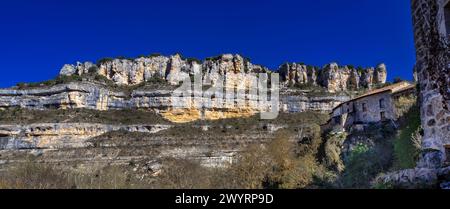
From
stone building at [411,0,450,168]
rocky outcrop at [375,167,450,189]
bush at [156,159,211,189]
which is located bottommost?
bush at [156,159,211,189]

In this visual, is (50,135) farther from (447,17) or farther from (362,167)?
(447,17)

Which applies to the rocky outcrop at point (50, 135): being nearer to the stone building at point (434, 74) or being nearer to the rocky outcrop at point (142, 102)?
the rocky outcrop at point (142, 102)

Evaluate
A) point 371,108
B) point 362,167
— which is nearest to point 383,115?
point 371,108

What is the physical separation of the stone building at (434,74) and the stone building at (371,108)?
24.2 meters

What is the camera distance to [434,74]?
164 inches

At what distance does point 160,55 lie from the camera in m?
85.2

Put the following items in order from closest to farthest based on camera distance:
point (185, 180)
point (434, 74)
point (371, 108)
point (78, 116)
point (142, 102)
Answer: point (434, 74) → point (185, 180) → point (371, 108) → point (78, 116) → point (142, 102)

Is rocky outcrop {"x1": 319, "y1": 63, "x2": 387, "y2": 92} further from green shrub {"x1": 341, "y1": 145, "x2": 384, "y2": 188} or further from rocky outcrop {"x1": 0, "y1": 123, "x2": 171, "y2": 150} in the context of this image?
green shrub {"x1": 341, "y1": 145, "x2": 384, "y2": 188}

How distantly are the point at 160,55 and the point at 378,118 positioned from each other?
59.3 meters
